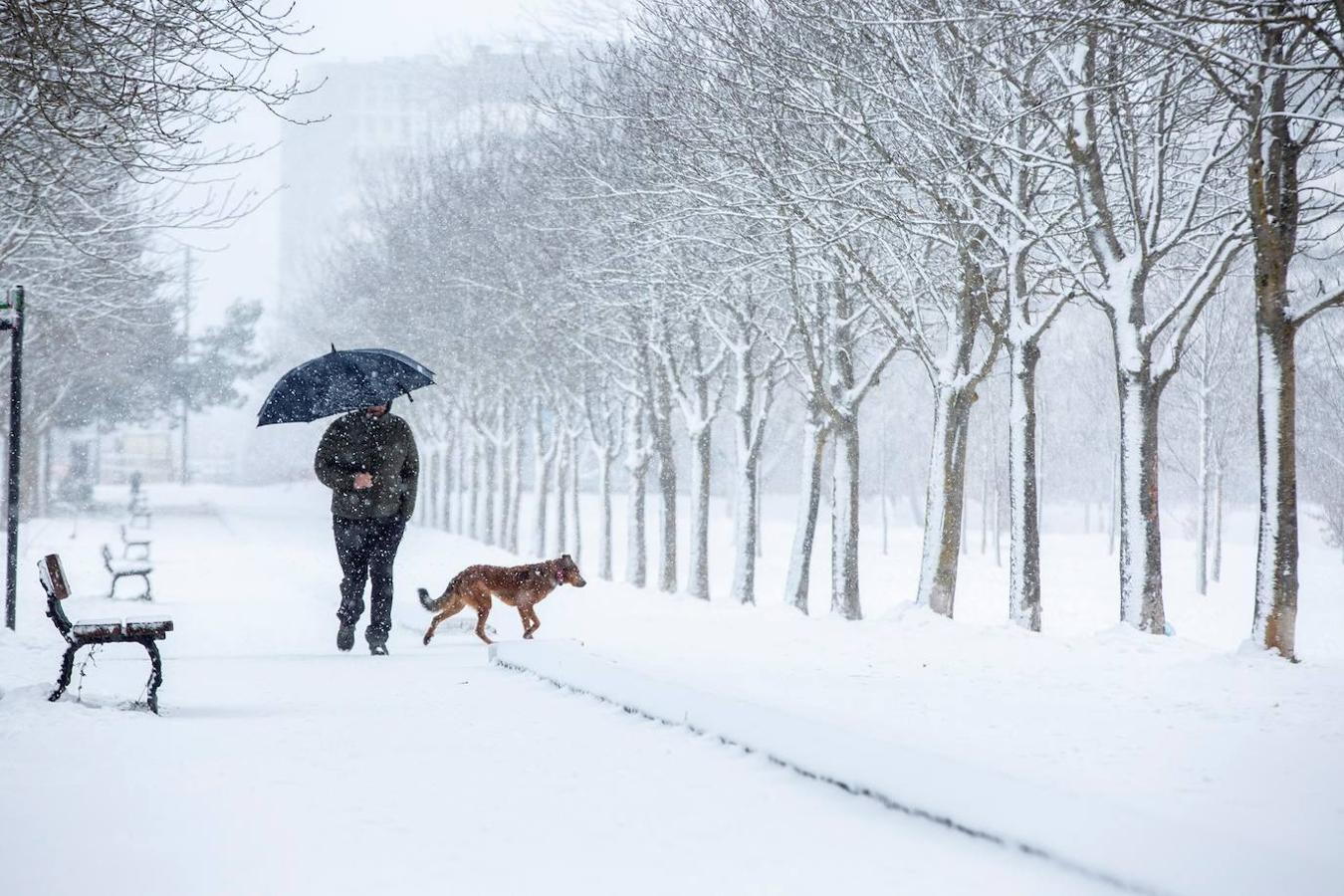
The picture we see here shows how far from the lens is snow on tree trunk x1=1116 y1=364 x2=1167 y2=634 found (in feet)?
38.1

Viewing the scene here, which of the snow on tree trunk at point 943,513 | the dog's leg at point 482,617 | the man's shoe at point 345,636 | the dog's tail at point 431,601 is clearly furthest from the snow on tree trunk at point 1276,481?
the man's shoe at point 345,636

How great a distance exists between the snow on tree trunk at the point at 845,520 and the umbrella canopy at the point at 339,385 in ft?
27.3

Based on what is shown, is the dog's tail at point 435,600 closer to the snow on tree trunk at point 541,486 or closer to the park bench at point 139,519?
the snow on tree trunk at point 541,486

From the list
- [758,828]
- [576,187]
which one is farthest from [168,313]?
[758,828]

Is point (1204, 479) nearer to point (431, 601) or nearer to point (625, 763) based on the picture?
point (431, 601)

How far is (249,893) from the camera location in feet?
12.8

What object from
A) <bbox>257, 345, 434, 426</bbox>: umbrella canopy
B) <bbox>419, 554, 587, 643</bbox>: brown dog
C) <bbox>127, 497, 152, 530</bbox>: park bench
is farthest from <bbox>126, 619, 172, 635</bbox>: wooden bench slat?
<bbox>127, 497, 152, 530</bbox>: park bench

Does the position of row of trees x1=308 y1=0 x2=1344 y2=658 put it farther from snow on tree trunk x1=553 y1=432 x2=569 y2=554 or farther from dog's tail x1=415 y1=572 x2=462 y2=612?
dog's tail x1=415 y1=572 x2=462 y2=612

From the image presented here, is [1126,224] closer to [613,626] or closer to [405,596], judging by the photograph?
[613,626]

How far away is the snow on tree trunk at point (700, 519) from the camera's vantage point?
71.3 ft

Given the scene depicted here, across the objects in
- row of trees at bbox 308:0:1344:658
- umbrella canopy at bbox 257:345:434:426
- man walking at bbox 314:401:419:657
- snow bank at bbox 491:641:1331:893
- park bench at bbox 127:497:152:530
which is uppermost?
row of trees at bbox 308:0:1344:658

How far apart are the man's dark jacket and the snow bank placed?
367 cm

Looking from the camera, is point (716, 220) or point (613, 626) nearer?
point (613, 626)

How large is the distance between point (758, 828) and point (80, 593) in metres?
16.3
